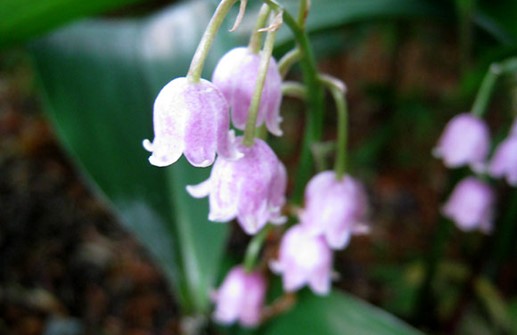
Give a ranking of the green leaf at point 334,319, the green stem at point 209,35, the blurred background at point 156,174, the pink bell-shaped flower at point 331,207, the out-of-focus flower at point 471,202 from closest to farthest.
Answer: the green stem at point 209,35, the pink bell-shaped flower at point 331,207, the green leaf at point 334,319, the blurred background at point 156,174, the out-of-focus flower at point 471,202

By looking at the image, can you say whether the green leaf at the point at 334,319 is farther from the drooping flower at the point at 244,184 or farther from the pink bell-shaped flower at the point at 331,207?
the drooping flower at the point at 244,184

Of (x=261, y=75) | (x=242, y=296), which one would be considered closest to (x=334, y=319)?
(x=242, y=296)

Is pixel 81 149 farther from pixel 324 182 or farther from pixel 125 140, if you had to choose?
pixel 324 182

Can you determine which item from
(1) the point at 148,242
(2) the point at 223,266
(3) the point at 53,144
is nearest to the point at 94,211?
(3) the point at 53,144

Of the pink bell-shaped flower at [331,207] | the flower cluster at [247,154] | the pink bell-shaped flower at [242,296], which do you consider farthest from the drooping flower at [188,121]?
the pink bell-shaped flower at [242,296]

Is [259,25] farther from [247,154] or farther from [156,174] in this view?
[156,174]

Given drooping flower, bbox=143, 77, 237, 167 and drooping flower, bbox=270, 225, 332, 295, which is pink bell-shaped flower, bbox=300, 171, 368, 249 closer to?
drooping flower, bbox=270, 225, 332, 295
